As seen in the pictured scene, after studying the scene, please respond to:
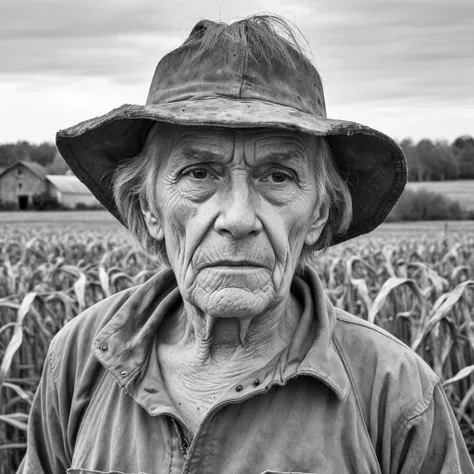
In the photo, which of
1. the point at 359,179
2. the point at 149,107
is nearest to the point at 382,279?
the point at 359,179

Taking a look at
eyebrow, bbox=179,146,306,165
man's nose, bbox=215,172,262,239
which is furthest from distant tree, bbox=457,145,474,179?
man's nose, bbox=215,172,262,239

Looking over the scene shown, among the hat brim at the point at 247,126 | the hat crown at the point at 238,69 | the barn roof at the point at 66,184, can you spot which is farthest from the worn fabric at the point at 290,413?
the barn roof at the point at 66,184

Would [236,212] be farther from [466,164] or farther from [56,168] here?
[56,168]

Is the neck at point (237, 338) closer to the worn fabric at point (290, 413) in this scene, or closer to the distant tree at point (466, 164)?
the worn fabric at point (290, 413)

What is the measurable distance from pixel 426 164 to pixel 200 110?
151 ft

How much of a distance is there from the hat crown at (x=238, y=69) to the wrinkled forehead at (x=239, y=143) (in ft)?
0.31

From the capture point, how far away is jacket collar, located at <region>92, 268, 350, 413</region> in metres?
2.46

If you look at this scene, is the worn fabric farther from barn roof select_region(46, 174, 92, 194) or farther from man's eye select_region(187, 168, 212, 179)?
barn roof select_region(46, 174, 92, 194)

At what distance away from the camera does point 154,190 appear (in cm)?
265

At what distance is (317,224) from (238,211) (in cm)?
40

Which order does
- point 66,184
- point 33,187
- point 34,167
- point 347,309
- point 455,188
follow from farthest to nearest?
1. point 33,187
2. point 34,167
3. point 66,184
4. point 455,188
5. point 347,309

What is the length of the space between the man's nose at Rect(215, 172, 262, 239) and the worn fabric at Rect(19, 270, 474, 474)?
40cm

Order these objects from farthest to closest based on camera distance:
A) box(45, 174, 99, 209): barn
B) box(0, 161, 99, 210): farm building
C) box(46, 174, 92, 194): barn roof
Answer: box(0, 161, 99, 210): farm building → box(46, 174, 92, 194): barn roof → box(45, 174, 99, 209): barn

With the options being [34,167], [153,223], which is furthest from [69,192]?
[153,223]
